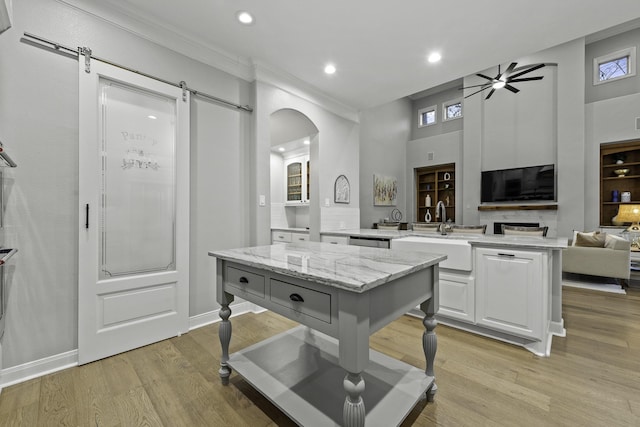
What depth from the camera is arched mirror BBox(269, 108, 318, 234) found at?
421cm

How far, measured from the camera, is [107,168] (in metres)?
2.22

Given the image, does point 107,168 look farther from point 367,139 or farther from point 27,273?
point 367,139

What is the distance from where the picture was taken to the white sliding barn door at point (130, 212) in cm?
210

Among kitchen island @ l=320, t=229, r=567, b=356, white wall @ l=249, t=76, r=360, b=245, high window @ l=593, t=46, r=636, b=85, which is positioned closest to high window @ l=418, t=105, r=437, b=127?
high window @ l=593, t=46, r=636, b=85

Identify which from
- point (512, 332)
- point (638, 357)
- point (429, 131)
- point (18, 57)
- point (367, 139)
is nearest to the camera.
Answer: point (18, 57)

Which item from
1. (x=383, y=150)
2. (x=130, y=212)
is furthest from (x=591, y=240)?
(x=130, y=212)

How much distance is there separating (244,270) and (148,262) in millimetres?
1342

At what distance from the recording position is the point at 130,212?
7.70ft

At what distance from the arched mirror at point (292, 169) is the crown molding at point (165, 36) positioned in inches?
43.5

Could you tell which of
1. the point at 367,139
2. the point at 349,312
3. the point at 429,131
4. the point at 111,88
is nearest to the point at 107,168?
the point at 111,88

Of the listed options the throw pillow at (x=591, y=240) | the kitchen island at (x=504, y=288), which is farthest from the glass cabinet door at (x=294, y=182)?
the throw pillow at (x=591, y=240)

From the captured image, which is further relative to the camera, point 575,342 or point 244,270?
point 575,342

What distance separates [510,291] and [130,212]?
10.8 ft

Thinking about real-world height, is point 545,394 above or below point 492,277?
below
